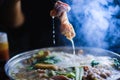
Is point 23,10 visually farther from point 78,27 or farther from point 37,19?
point 78,27

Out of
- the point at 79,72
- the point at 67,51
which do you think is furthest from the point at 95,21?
the point at 79,72

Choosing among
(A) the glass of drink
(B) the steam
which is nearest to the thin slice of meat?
(B) the steam

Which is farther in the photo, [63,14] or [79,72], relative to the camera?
[63,14]

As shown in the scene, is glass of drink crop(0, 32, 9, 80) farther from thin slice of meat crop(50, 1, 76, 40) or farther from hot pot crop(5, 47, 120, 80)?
thin slice of meat crop(50, 1, 76, 40)

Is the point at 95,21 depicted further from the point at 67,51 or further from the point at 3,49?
the point at 3,49

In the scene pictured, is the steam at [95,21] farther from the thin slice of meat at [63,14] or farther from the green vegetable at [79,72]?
the green vegetable at [79,72]

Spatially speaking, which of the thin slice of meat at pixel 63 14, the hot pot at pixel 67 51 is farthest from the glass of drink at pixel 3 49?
the thin slice of meat at pixel 63 14

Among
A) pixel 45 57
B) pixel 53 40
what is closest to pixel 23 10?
pixel 53 40

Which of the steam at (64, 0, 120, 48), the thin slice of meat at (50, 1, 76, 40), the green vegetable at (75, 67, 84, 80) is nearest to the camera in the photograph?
the green vegetable at (75, 67, 84, 80)

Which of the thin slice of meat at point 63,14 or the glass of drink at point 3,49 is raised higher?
the thin slice of meat at point 63,14
